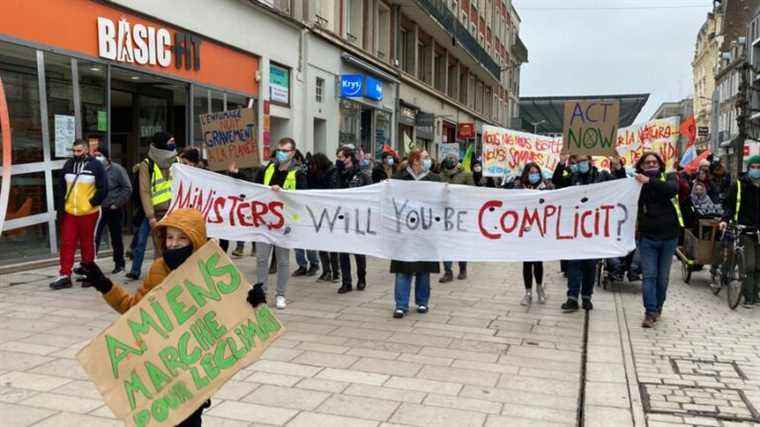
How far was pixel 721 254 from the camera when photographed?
31.2 ft

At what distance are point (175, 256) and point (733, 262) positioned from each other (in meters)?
7.74

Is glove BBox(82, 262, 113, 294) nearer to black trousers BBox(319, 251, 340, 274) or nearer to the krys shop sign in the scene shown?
black trousers BBox(319, 251, 340, 274)

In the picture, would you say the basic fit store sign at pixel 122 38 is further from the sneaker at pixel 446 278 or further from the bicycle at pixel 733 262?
the bicycle at pixel 733 262

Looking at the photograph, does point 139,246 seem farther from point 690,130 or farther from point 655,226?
point 690,130

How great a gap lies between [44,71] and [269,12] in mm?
7309

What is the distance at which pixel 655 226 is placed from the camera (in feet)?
23.7

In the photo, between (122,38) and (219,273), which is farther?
(122,38)

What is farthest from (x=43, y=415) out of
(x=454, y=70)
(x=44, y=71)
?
(x=454, y=70)

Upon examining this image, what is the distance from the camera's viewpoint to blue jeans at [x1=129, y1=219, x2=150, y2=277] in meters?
8.94

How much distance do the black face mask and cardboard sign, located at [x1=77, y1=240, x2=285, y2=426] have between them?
0.42 feet

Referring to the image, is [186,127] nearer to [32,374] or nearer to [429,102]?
[32,374]

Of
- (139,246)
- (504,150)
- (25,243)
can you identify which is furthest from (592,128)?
(25,243)

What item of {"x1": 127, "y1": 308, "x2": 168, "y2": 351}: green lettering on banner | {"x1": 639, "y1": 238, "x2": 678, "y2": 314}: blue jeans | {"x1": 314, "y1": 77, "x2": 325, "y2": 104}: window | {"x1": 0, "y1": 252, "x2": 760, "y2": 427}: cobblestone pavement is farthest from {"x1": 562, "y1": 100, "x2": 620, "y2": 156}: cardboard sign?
{"x1": 314, "y1": 77, "x2": 325, "y2": 104}: window

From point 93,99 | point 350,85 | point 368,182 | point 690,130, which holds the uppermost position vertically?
point 350,85
